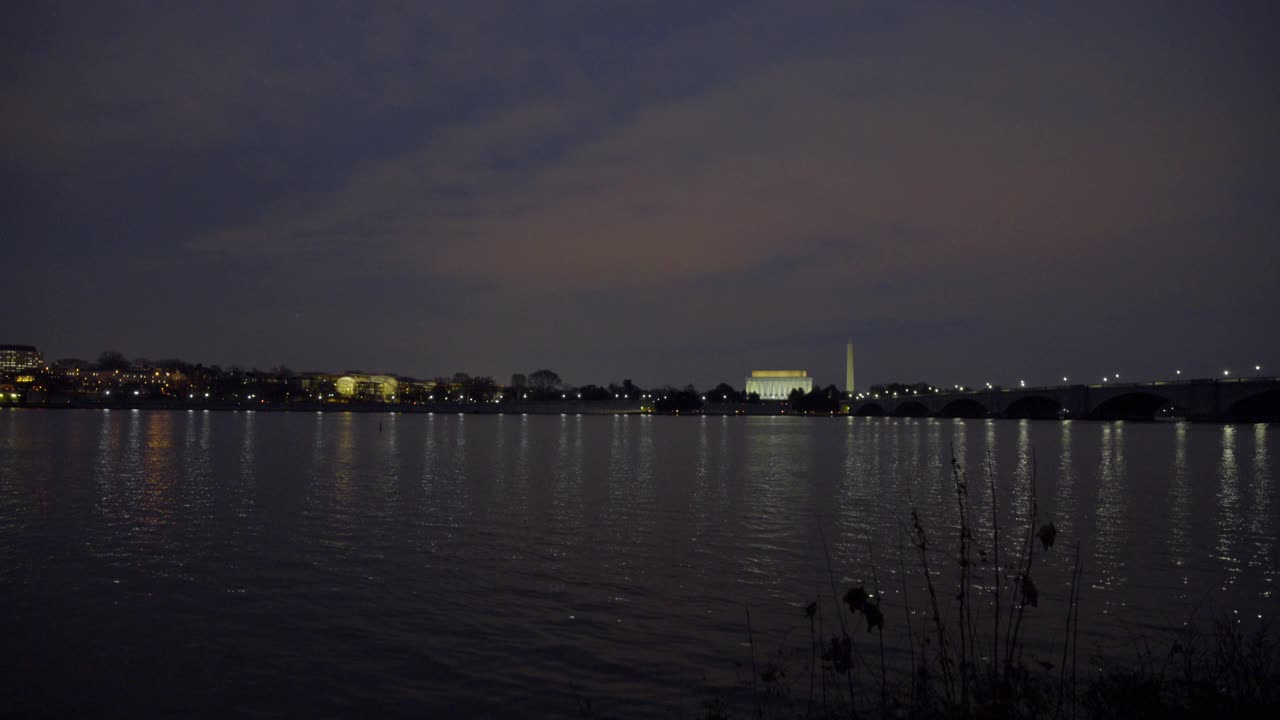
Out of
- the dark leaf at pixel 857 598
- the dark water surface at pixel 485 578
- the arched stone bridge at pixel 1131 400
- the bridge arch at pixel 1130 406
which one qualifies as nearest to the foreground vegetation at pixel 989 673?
the dark leaf at pixel 857 598

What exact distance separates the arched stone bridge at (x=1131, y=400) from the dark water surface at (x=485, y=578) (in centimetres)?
8691

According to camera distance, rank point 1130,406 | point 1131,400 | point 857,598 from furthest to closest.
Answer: point 1130,406
point 1131,400
point 857,598

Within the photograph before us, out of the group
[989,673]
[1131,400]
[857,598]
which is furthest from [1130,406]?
[857,598]

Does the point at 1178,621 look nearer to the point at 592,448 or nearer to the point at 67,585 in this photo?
the point at 67,585

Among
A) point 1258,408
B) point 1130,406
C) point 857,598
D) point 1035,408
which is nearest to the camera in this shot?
point 857,598

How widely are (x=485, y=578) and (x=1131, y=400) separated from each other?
14151 centimetres

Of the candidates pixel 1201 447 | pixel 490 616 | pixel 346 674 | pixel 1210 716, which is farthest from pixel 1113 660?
pixel 1201 447

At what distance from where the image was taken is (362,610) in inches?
577

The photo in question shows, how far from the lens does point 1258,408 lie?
12156 cm

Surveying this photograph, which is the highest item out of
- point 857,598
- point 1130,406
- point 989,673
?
point 857,598

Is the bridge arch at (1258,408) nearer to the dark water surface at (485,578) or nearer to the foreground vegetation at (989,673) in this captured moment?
the dark water surface at (485,578)

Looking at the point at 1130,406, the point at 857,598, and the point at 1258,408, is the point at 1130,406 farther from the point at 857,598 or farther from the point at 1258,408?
the point at 857,598

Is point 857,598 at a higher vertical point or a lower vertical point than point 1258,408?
higher

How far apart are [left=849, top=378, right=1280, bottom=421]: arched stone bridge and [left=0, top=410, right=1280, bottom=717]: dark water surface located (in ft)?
285
